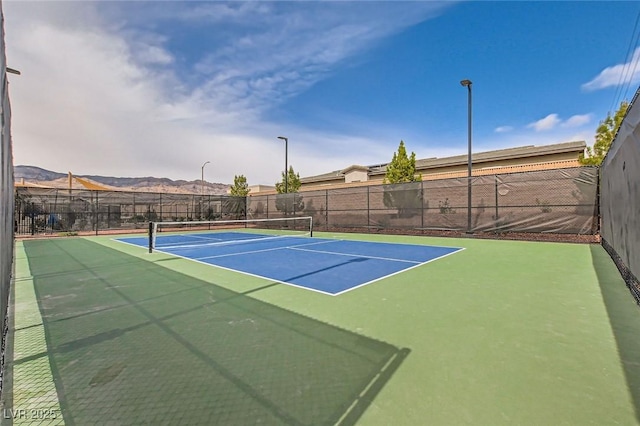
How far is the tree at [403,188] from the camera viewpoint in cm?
1426

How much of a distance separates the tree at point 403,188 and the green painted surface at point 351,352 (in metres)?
9.30

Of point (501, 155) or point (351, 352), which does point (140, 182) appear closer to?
point (501, 155)

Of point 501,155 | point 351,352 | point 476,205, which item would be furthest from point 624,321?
point 501,155

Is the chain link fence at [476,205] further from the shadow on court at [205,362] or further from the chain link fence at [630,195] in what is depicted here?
the shadow on court at [205,362]

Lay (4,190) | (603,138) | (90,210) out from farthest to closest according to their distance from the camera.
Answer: (90,210) < (603,138) < (4,190)

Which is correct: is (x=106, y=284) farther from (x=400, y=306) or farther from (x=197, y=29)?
(x=197, y=29)

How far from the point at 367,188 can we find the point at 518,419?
48.3 ft

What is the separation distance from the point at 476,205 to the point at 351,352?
12.1 meters

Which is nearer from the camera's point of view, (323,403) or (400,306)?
(323,403)

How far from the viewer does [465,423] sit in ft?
→ 5.68

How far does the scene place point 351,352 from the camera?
8.68 ft

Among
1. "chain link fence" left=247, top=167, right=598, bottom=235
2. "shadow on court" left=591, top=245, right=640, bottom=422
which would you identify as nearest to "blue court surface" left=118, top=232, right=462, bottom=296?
"shadow on court" left=591, top=245, right=640, bottom=422

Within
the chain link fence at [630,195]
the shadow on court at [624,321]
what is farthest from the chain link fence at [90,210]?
the chain link fence at [630,195]

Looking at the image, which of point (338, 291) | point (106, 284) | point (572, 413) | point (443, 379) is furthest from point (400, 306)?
point (106, 284)
